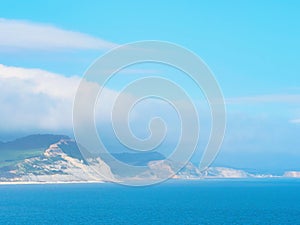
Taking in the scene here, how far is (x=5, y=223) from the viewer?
19988 cm

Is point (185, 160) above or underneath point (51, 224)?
above

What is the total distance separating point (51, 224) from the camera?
197000 millimetres

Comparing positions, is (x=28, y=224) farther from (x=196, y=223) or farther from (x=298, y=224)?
(x=298, y=224)

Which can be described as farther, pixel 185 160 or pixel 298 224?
pixel 298 224

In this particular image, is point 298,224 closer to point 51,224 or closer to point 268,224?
point 268,224

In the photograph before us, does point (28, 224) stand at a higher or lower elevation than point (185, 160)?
lower

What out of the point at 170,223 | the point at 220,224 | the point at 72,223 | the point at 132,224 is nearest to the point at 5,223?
the point at 72,223

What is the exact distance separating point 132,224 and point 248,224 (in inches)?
1544

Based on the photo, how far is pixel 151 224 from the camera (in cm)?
19800

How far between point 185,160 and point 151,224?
12160 centimetres

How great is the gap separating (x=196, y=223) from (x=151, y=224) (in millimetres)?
15399

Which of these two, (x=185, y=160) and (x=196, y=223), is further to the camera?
(x=196, y=223)

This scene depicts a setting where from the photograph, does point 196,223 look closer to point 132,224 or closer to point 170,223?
point 170,223

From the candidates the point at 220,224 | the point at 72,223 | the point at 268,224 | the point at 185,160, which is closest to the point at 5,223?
the point at 72,223
